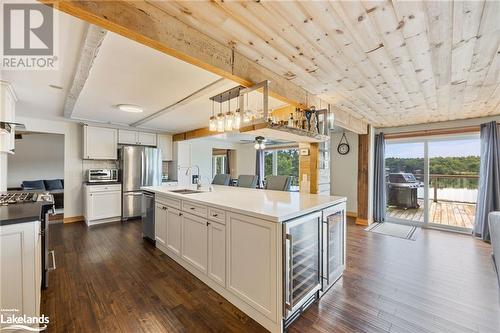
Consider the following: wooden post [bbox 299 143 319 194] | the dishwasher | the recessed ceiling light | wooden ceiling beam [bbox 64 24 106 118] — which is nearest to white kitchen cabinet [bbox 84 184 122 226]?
the dishwasher

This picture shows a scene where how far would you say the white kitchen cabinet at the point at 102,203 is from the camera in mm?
4527

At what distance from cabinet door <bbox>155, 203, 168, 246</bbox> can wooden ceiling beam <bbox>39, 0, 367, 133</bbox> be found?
214 centimetres

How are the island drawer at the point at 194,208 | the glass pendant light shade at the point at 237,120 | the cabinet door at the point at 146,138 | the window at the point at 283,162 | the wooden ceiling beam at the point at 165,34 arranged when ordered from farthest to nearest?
the window at the point at 283,162 < the cabinet door at the point at 146,138 < the glass pendant light shade at the point at 237,120 < the island drawer at the point at 194,208 < the wooden ceiling beam at the point at 165,34

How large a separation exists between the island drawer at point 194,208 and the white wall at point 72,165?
3910mm

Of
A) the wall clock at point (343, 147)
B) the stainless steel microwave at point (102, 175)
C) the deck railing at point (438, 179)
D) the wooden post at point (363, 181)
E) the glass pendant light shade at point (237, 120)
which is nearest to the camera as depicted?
the glass pendant light shade at point (237, 120)

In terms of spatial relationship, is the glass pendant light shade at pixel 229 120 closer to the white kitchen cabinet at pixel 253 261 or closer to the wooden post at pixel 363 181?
the white kitchen cabinet at pixel 253 261

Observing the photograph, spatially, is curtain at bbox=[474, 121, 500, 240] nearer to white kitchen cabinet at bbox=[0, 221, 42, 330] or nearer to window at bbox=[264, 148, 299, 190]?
window at bbox=[264, 148, 299, 190]

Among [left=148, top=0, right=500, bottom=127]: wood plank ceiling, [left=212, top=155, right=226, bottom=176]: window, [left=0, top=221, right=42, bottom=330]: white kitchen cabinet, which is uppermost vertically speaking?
[left=148, top=0, right=500, bottom=127]: wood plank ceiling

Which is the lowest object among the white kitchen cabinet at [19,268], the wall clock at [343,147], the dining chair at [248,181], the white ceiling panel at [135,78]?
the white kitchen cabinet at [19,268]

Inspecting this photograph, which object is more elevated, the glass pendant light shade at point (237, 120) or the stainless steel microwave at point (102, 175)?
the glass pendant light shade at point (237, 120)

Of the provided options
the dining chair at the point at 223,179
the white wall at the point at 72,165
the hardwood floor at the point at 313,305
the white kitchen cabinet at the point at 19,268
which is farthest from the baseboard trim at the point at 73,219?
the white kitchen cabinet at the point at 19,268

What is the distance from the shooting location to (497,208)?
12.3ft

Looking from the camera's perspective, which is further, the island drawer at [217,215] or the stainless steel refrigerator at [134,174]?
the stainless steel refrigerator at [134,174]

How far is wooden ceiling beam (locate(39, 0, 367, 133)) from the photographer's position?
1209mm
